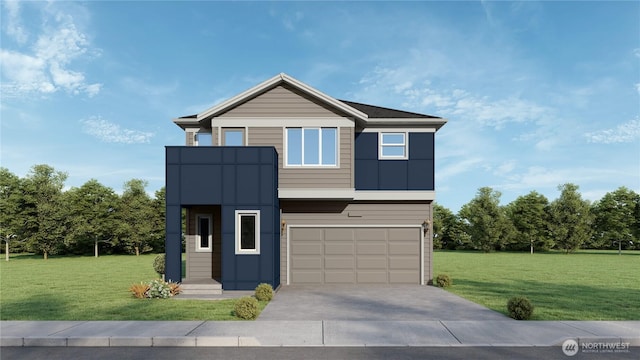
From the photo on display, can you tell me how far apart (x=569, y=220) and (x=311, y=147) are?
41859mm

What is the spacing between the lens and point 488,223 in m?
47.9

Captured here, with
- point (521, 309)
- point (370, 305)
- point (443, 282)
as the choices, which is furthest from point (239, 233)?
point (521, 309)

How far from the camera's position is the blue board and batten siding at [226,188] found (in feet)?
48.3

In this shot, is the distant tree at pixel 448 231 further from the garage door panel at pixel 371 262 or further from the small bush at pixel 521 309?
the small bush at pixel 521 309

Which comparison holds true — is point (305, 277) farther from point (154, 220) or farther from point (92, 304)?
point (154, 220)

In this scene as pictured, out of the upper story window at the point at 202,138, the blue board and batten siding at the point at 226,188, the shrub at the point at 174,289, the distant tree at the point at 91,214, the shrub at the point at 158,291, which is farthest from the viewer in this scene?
the distant tree at the point at 91,214

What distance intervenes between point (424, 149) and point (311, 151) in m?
5.03

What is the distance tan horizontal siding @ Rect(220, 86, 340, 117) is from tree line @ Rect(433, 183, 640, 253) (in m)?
37.8

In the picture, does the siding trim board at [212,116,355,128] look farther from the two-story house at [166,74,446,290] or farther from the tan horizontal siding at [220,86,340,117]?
the tan horizontal siding at [220,86,340,117]

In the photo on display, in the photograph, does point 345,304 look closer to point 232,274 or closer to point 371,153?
point 232,274

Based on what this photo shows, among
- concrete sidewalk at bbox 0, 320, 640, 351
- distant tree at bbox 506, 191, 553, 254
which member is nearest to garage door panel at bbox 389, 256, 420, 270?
concrete sidewalk at bbox 0, 320, 640, 351

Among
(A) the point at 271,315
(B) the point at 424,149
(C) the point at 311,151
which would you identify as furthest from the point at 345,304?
(B) the point at 424,149

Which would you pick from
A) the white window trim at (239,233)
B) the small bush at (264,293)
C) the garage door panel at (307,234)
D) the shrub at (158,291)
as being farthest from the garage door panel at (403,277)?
the shrub at (158,291)

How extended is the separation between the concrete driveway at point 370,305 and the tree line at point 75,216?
30.4 m
